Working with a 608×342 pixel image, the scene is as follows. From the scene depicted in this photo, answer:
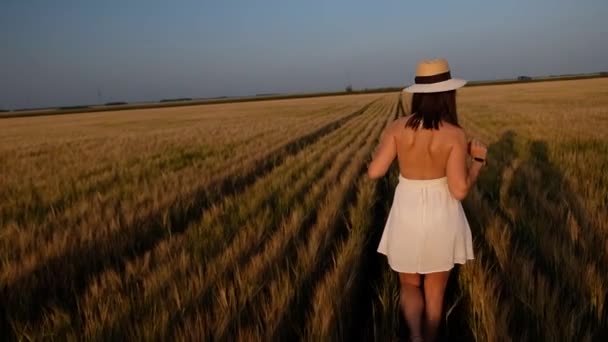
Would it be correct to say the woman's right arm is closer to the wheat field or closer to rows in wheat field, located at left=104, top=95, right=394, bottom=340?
the wheat field

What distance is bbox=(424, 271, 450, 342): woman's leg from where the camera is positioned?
2.32 metres

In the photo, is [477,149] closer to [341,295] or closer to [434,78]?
[434,78]

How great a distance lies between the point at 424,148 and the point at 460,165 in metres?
0.20

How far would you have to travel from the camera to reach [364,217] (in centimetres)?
421

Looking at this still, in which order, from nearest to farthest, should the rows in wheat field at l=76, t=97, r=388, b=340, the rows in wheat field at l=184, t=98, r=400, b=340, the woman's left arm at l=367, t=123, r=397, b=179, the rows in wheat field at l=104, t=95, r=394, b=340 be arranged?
the rows in wheat field at l=184, t=98, r=400, b=340 → the woman's left arm at l=367, t=123, r=397, b=179 → the rows in wheat field at l=104, t=95, r=394, b=340 → the rows in wheat field at l=76, t=97, r=388, b=340

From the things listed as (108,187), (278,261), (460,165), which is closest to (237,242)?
(278,261)

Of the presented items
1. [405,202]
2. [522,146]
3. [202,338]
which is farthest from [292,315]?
[522,146]

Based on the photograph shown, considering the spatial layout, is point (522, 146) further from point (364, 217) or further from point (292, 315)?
point (292, 315)

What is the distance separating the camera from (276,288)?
2.47 meters

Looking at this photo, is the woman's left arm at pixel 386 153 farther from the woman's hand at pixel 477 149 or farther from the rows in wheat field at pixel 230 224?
the rows in wheat field at pixel 230 224

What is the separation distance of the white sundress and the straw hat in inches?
19.7

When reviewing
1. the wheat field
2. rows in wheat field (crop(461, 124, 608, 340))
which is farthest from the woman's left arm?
rows in wheat field (crop(461, 124, 608, 340))

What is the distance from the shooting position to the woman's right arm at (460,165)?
212 centimetres

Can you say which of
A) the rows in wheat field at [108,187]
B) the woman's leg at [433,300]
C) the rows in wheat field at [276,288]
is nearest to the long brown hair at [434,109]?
the woman's leg at [433,300]
